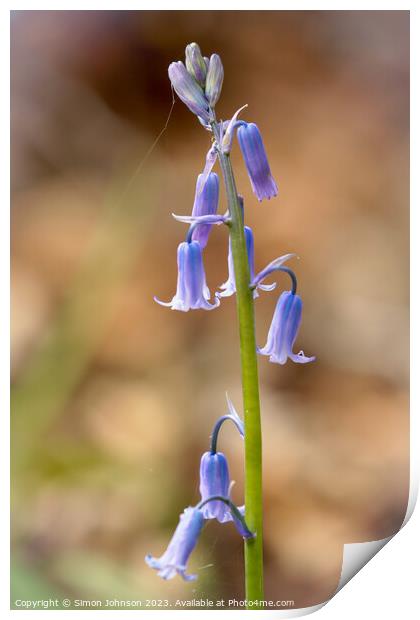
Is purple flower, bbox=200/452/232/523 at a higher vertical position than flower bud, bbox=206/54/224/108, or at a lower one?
lower

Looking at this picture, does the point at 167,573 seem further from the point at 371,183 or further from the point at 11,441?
the point at 371,183

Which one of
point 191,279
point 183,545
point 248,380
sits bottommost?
point 183,545

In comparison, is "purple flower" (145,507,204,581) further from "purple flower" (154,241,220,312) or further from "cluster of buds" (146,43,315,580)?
"purple flower" (154,241,220,312)

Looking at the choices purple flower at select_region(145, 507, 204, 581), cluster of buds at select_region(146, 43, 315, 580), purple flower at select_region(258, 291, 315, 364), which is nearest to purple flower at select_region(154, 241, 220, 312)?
cluster of buds at select_region(146, 43, 315, 580)

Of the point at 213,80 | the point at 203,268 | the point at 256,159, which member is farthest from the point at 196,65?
the point at 203,268

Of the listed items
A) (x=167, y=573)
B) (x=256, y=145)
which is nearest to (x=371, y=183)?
(x=256, y=145)

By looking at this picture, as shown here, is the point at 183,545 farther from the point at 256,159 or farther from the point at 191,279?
the point at 256,159

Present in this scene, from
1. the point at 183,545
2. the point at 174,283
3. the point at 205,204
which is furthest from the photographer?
the point at 174,283

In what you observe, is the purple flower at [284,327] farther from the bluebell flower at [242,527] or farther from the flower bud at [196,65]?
the flower bud at [196,65]
